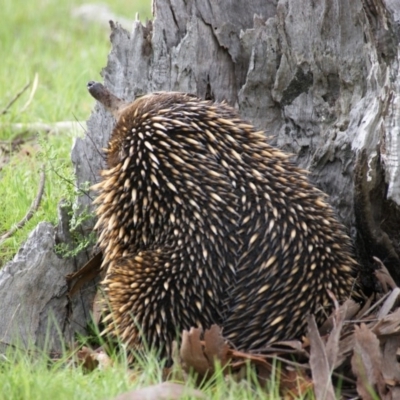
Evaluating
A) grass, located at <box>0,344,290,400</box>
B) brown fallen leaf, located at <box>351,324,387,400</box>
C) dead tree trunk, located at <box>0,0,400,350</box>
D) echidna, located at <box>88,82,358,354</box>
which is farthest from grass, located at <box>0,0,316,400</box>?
dead tree trunk, located at <box>0,0,400,350</box>

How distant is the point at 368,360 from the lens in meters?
4.29

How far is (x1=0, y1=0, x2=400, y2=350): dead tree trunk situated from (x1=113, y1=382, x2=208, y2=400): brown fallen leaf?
1644 mm

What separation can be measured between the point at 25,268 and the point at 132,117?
1072mm

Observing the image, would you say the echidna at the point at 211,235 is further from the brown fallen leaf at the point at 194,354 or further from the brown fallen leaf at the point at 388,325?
the brown fallen leaf at the point at 388,325

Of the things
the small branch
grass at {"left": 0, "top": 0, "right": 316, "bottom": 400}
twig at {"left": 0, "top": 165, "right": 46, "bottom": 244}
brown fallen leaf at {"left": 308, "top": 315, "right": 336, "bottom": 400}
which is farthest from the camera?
the small branch

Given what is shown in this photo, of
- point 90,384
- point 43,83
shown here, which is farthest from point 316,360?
point 43,83

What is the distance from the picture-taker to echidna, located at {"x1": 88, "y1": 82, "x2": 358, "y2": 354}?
176 inches

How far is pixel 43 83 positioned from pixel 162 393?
559 cm

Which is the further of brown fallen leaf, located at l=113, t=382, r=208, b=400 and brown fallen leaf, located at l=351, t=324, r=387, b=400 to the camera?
brown fallen leaf, located at l=351, t=324, r=387, b=400

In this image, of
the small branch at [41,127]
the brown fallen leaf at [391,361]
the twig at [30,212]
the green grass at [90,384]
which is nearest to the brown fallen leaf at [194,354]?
the green grass at [90,384]

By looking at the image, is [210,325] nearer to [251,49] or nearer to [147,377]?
[147,377]

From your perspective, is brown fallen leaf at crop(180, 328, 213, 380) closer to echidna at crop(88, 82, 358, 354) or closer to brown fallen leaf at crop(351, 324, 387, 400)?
echidna at crop(88, 82, 358, 354)

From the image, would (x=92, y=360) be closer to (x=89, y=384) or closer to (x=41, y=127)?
(x=89, y=384)

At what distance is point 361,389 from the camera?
421cm
